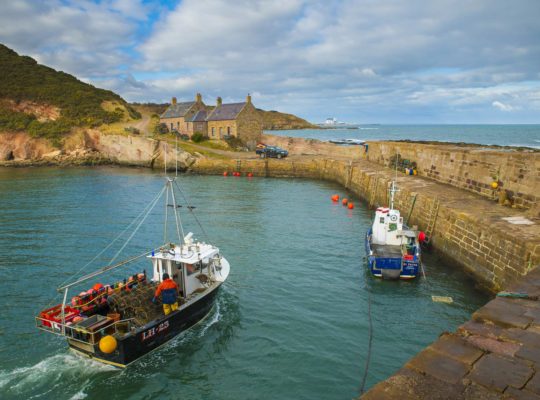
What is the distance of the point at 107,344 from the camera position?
11.4 metres

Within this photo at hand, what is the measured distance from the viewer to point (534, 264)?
1491cm

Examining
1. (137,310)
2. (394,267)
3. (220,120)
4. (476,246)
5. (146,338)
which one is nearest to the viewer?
(146,338)

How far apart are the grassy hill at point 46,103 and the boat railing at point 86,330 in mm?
65912

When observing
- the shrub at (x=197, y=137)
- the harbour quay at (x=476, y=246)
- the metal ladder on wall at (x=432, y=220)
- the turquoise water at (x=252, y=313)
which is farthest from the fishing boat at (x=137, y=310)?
the shrub at (x=197, y=137)

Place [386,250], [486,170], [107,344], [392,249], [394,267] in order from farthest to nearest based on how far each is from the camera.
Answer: [486,170] → [392,249] → [386,250] → [394,267] → [107,344]

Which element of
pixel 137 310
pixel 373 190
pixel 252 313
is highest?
pixel 373 190

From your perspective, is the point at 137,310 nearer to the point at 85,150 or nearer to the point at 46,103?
the point at 85,150

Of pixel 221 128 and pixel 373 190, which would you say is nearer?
pixel 373 190

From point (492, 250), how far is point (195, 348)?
13820mm

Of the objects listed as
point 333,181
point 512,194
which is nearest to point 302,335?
point 512,194

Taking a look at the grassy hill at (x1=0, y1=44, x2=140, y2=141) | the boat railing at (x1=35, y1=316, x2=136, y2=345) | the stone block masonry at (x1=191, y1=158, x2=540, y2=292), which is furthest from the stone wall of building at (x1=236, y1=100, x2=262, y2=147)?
the boat railing at (x1=35, y1=316, x2=136, y2=345)

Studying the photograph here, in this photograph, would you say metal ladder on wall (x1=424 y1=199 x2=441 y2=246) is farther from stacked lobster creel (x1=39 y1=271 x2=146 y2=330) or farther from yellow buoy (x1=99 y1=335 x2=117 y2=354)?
yellow buoy (x1=99 y1=335 x2=117 y2=354)

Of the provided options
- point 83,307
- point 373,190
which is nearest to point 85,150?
point 373,190

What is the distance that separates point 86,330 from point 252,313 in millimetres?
6361
